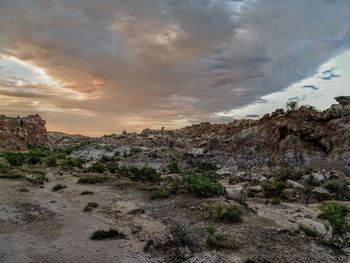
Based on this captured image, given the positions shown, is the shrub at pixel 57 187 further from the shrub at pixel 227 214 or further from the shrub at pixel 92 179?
the shrub at pixel 227 214

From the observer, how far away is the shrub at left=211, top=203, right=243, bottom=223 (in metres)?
15.2

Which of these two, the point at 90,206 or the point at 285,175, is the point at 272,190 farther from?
the point at 90,206

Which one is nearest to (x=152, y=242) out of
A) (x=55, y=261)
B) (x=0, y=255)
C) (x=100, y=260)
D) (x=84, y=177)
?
(x=100, y=260)

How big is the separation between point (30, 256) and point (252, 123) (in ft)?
112

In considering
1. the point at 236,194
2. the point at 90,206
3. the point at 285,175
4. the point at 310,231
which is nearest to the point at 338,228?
the point at 310,231

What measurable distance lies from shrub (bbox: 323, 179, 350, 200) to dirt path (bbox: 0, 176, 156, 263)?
1124cm

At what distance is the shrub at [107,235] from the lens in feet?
47.0

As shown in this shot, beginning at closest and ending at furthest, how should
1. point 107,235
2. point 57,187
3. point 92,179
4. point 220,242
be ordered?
point 220,242
point 107,235
point 57,187
point 92,179

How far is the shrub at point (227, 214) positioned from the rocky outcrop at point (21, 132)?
5194 cm

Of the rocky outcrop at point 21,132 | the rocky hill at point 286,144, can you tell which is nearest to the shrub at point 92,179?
the rocky hill at point 286,144

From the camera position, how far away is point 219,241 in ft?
42.1

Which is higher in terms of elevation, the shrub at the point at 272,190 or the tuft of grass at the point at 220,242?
the shrub at the point at 272,190

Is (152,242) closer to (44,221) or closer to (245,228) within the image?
(245,228)

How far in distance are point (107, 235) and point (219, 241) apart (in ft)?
13.9
